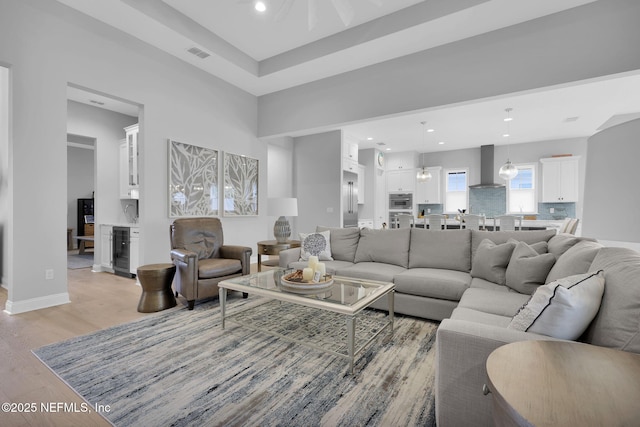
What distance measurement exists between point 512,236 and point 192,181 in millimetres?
4193

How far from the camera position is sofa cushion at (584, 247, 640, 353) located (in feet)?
3.39

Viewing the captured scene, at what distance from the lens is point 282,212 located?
4766mm

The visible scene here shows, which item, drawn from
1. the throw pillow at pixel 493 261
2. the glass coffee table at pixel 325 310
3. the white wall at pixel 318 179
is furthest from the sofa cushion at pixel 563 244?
the white wall at pixel 318 179

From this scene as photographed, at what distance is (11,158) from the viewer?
2.90 metres

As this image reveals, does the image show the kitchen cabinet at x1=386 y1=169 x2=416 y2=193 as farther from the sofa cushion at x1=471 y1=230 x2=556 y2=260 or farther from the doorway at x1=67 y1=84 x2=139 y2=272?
the doorway at x1=67 y1=84 x2=139 y2=272

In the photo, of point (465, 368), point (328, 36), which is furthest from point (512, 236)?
point (328, 36)

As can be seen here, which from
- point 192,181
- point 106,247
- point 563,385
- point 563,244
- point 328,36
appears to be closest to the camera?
point 563,385

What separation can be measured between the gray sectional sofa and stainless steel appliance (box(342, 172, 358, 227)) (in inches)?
94.8

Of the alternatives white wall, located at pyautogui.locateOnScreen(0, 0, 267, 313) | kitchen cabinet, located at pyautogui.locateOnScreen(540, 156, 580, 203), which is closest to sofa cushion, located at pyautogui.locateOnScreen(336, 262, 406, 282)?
white wall, located at pyautogui.locateOnScreen(0, 0, 267, 313)

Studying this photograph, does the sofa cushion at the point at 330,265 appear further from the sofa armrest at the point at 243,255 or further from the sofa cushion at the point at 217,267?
the sofa cushion at the point at 217,267

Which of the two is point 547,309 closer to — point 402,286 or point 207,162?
point 402,286

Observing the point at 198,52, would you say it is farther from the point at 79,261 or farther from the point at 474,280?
the point at 79,261

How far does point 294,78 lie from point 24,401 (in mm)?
4676

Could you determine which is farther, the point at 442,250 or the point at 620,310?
the point at 442,250
